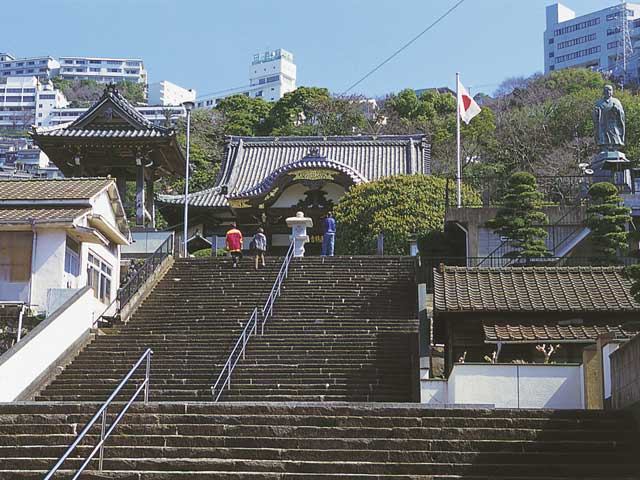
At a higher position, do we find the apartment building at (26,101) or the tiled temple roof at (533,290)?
the apartment building at (26,101)

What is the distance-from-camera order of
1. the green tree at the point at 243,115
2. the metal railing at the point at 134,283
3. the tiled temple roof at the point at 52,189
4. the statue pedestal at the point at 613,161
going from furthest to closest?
the green tree at the point at 243,115 < the statue pedestal at the point at 613,161 < the tiled temple roof at the point at 52,189 < the metal railing at the point at 134,283

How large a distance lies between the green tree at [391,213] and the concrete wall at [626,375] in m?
18.9

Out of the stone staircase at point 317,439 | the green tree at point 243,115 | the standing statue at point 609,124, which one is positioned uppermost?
the green tree at point 243,115

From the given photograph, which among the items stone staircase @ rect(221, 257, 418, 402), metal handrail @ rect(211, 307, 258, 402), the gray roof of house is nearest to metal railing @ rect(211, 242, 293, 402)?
metal handrail @ rect(211, 307, 258, 402)

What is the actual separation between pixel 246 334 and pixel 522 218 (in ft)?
28.8

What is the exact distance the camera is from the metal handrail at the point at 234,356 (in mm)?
18259

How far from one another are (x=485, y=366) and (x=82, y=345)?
9.11 m

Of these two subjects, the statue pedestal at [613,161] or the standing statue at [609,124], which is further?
the standing statue at [609,124]

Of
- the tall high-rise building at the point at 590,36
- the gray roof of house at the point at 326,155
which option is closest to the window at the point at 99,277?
the gray roof of house at the point at 326,155

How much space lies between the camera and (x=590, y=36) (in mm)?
136250

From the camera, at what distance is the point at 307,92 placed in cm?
7331

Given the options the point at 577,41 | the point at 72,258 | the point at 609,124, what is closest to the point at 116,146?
the point at 72,258

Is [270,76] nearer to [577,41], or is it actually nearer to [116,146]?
[577,41]

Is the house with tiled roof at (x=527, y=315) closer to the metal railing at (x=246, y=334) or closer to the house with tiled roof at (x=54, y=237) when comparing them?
the metal railing at (x=246, y=334)
